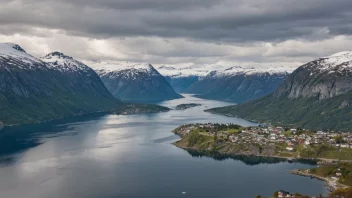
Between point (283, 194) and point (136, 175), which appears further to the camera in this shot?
point (136, 175)

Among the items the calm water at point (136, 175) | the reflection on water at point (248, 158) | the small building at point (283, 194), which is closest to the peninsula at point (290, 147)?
the reflection on water at point (248, 158)

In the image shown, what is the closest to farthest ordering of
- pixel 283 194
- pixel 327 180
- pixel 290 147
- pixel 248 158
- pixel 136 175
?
pixel 283 194, pixel 327 180, pixel 136 175, pixel 248 158, pixel 290 147

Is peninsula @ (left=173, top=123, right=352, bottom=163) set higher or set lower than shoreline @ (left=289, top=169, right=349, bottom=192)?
higher

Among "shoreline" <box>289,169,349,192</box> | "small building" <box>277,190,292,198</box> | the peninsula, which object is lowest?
"shoreline" <box>289,169,349,192</box>

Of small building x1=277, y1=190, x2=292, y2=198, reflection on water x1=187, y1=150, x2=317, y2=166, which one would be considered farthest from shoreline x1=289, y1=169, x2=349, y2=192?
reflection on water x1=187, y1=150, x2=317, y2=166

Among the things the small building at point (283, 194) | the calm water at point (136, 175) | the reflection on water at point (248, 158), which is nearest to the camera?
the small building at point (283, 194)

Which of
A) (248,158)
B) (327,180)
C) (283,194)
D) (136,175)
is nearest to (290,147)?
(248,158)

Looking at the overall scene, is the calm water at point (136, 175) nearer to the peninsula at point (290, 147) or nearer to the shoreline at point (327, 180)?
the shoreline at point (327, 180)

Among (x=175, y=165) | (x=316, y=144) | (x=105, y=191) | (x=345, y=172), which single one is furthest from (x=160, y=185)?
(x=316, y=144)

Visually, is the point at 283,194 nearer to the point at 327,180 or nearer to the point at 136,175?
the point at 327,180

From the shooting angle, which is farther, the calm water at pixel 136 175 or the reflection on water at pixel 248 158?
the reflection on water at pixel 248 158

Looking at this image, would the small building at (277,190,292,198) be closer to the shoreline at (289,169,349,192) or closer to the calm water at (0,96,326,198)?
the calm water at (0,96,326,198)
